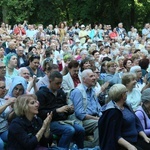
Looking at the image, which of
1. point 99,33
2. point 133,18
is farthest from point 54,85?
point 133,18

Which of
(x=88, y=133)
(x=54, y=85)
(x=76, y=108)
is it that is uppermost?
(x=54, y=85)

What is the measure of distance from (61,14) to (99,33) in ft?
39.2

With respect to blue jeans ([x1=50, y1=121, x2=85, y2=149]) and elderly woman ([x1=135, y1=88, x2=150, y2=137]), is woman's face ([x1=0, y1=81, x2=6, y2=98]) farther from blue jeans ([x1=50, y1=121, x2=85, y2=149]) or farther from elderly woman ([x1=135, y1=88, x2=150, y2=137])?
elderly woman ([x1=135, y1=88, x2=150, y2=137])

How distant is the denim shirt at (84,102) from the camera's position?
6.57 metres

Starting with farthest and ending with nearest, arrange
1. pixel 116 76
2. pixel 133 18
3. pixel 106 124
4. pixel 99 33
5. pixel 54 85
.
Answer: pixel 133 18 < pixel 99 33 < pixel 116 76 < pixel 54 85 < pixel 106 124

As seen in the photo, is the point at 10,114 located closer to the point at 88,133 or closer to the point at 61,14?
the point at 88,133

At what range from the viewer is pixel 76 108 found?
6.57 meters

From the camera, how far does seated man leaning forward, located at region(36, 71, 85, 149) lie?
20.1ft

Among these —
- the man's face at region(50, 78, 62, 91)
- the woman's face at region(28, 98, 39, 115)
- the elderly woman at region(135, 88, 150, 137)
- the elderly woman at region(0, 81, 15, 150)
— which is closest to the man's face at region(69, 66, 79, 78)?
the man's face at region(50, 78, 62, 91)

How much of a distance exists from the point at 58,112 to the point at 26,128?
3.44ft

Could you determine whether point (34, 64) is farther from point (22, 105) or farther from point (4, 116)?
point (22, 105)

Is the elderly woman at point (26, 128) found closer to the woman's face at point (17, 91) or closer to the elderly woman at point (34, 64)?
the woman's face at point (17, 91)

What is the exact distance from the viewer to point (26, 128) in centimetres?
516

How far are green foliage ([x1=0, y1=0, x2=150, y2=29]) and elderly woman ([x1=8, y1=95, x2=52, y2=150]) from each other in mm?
25321
